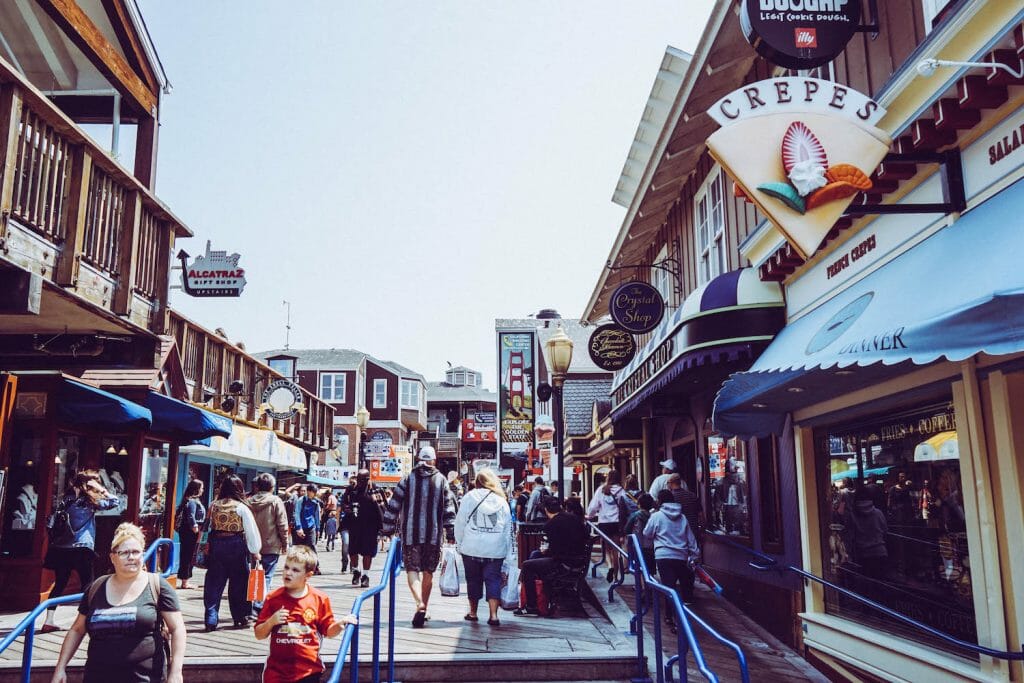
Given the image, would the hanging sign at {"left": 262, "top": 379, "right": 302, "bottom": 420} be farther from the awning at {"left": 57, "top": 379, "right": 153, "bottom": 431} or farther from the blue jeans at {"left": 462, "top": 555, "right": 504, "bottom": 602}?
the blue jeans at {"left": 462, "top": 555, "right": 504, "bottom": 602}

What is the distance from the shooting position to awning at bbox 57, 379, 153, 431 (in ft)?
32.3

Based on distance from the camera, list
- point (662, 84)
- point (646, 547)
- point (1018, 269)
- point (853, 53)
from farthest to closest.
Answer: point (662, 84) → point (646, 547) → point (853, 53) → point (1018, 269)

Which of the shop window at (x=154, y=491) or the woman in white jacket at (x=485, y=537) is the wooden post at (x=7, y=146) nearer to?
the woman in white jacket at (x=485, y=537)

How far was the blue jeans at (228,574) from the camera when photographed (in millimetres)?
8820

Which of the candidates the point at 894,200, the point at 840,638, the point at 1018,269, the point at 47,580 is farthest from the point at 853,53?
the point at 47,580

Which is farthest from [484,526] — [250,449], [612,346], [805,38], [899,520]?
[250,449]

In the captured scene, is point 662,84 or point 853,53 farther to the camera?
point 662,84

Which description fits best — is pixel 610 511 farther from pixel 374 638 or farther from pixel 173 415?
pixel 374 638

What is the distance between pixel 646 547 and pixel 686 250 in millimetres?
5754

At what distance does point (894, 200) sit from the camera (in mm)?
7113

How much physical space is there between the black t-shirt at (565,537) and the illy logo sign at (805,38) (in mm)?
6145

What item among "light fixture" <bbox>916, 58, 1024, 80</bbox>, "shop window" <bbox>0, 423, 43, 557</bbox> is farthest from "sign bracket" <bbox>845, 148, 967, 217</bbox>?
"shop window" <bbox>0, 423, 43, 557</bbox>

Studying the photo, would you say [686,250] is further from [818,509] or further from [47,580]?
[47,580]

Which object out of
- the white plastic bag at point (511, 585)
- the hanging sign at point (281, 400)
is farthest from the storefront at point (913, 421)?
the hanging sign at point (281, 400)
